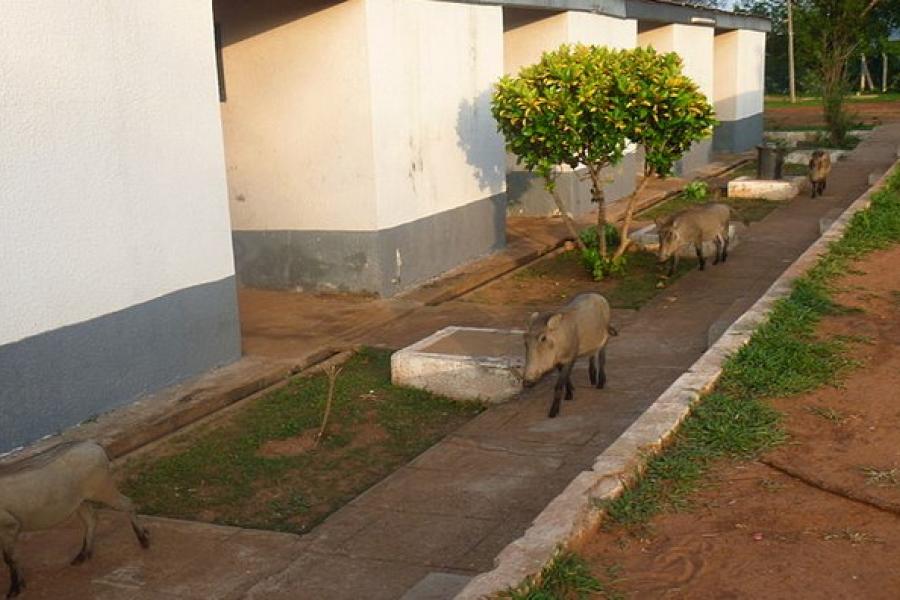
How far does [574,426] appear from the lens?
7.19 metres

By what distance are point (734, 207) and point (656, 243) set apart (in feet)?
15.9

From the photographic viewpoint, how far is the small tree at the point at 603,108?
36.1ft

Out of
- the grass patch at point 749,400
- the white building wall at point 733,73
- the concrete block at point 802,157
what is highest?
the white building wall at point 733,73

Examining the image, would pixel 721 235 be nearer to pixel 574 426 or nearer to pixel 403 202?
pixel 403 202

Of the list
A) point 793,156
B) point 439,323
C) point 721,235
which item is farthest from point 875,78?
point 439,323

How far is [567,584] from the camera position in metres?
4.19

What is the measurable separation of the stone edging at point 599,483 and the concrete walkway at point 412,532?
562mm

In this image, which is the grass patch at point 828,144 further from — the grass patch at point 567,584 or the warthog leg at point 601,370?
the grass patch at point 567,584

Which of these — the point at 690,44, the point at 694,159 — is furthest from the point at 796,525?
the point at 694,159

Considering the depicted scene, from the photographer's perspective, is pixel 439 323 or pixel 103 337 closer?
pixel 103 337

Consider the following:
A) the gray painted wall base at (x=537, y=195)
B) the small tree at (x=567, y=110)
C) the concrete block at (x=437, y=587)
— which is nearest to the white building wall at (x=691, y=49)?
the gray painted wall base at (x=537, y=195)

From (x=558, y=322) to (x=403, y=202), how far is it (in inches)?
192

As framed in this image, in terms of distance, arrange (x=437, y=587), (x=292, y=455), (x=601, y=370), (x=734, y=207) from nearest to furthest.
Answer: (x=437, y=587)
(x=292, y=455)
(x=601, y=370)
(x=734, y=207)

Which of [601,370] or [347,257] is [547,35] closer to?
[347,257]
